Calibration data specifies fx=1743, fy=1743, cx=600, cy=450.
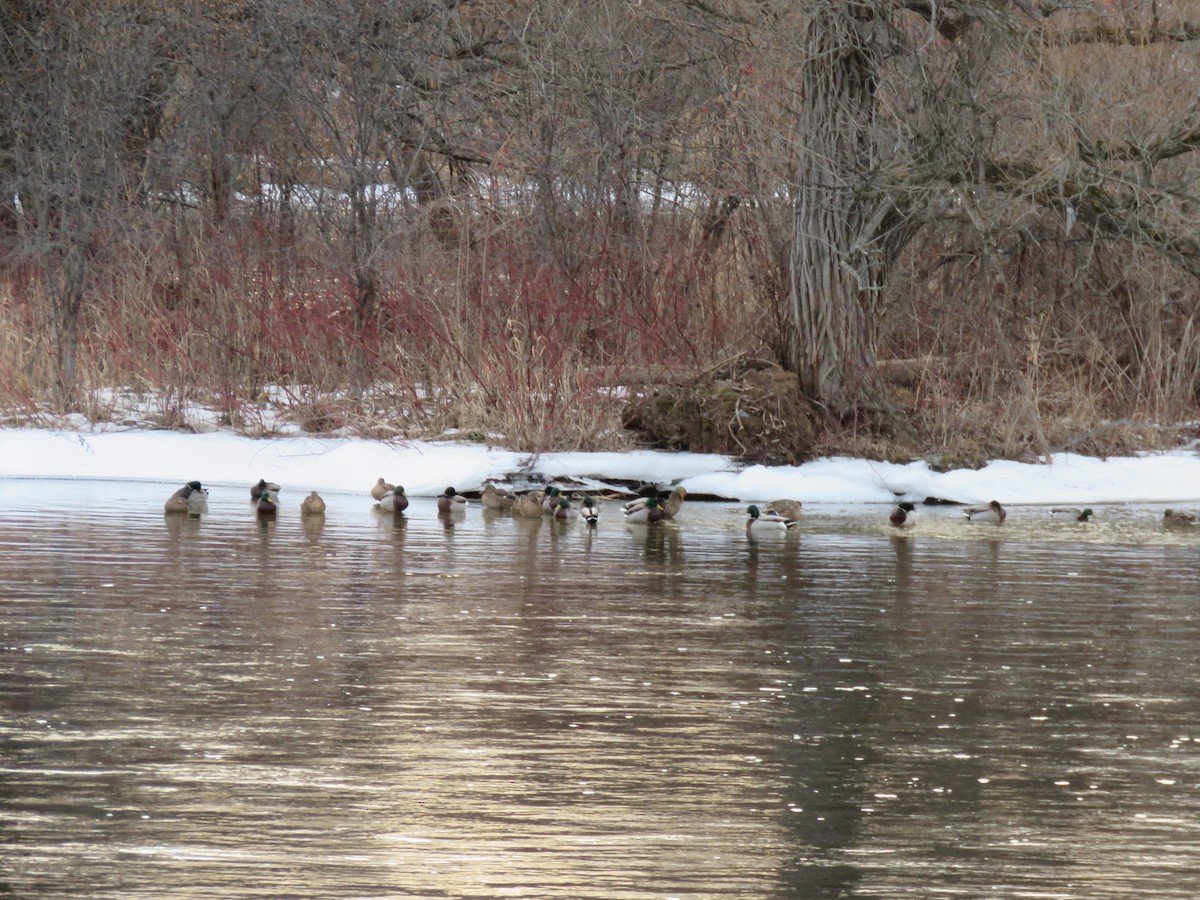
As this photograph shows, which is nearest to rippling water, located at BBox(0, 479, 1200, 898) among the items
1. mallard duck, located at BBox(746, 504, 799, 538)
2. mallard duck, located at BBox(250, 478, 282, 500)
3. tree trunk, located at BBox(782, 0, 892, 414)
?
mallard duck, located at BBox(746, 504, 799, 538)

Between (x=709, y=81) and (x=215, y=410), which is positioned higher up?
(x=709, y=81)

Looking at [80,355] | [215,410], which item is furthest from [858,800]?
[80,355]

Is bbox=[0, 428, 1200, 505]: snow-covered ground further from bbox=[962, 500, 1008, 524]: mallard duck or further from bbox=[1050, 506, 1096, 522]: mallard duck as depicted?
bbox=[962, 500, 1008, 524]: mallard duck

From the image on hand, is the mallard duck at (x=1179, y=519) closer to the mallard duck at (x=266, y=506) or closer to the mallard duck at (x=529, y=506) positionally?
the mallard duck at (x=529, y=506)

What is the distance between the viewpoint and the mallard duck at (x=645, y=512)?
1527cm

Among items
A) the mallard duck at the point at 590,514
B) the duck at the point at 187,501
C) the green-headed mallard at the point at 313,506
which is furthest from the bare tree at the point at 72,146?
the mallard duck at the point at 590,514

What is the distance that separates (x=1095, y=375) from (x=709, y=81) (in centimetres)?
638

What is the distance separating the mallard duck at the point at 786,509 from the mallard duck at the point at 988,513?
5.89 feet

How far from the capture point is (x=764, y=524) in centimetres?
1472

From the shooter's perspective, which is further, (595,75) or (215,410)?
(595,75)

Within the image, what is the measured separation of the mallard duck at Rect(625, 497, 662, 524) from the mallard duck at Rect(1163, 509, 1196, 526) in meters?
4.75

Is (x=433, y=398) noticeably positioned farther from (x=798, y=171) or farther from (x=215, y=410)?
(x=798, y=171)

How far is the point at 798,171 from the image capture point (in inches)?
752

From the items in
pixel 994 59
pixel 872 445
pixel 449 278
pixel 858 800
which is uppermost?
pixel 994 59
